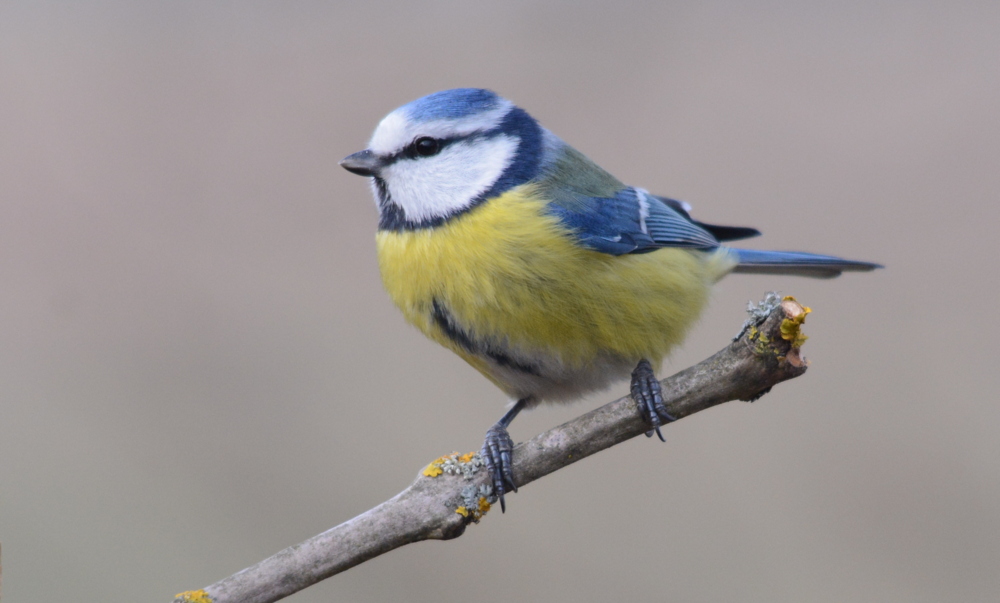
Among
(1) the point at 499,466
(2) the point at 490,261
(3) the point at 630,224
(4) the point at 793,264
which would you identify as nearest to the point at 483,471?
(1) the point at 499,466

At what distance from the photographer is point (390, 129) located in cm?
185

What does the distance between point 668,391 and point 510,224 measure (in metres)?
0.51

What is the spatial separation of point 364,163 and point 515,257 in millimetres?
445

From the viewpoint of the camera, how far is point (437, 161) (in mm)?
1868

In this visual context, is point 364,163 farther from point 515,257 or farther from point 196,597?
point 196,597

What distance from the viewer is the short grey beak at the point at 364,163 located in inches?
73.3

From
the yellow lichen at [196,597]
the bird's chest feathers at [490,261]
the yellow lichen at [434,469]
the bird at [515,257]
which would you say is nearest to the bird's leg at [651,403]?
the bird at [515,257]

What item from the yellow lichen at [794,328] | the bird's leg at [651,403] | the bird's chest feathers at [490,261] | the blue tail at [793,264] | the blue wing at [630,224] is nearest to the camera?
the yellow lichen at [794,328]

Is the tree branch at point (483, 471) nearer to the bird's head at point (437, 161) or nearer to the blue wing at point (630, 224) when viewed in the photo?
the blue wing at point (630, 224)

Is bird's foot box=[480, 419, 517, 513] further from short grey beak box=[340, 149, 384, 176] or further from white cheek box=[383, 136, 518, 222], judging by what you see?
short grey beak box=[340, 149, 384, 176]

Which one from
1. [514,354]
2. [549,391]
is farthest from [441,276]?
[549,391]

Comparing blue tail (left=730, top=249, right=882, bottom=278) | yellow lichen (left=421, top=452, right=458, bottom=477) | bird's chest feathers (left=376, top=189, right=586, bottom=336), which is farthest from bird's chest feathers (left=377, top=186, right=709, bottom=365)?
blue tail (left=730, top=249, right=882, bottom=278)

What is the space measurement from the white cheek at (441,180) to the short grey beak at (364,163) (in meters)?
0.03

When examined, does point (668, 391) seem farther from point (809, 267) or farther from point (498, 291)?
point (809, 267)
